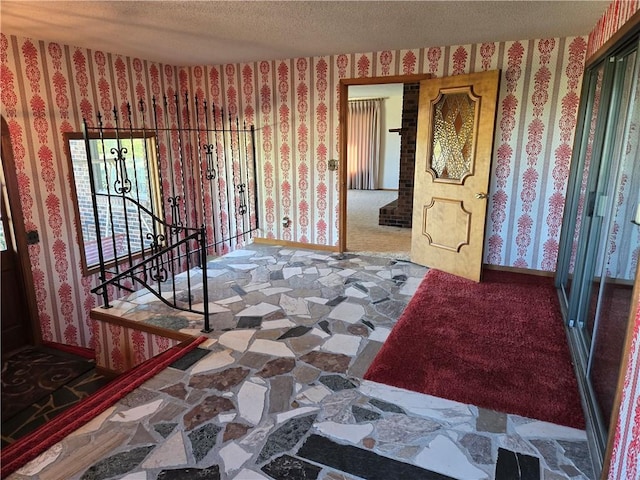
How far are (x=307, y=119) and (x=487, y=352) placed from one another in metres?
3.24

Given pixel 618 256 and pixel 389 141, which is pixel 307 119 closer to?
pixel 618 256

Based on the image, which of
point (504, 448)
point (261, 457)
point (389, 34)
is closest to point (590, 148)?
point (389, 34)

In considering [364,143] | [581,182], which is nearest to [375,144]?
[364,143]

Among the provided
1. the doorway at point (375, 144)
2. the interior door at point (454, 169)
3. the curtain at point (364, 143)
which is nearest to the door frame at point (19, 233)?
the interior door at point (454, 169)

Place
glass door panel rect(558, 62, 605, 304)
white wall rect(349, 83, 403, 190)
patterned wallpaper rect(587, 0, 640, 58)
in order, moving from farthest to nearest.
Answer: white wall rect(349, 83, 403, 190)
glass door panel rect(558, 62, 605, 304)
patterned wallpaper rect(587, 0, 640, 58)

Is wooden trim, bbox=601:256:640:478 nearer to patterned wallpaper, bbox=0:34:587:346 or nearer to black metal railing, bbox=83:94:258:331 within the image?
patterned wallpaper, bbox=0:34:587:346

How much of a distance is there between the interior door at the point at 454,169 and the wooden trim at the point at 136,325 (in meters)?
2.61

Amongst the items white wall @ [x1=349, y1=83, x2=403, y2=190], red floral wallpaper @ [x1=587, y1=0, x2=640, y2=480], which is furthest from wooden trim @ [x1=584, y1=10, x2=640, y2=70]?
white wall @ [x1=349, y1=83, x2=403, y2=190]

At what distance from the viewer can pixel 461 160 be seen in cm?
404

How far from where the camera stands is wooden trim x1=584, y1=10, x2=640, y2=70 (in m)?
2.09

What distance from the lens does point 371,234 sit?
603cm

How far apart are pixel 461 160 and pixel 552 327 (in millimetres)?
1738

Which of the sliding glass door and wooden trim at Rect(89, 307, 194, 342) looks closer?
the sliding glass door

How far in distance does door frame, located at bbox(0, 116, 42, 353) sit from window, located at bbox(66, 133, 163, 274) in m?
0.51
